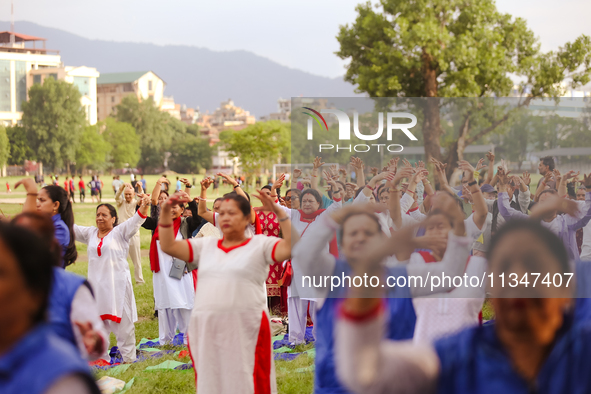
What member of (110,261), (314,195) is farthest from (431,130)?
(110,261)

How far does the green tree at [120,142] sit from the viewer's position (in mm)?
78062

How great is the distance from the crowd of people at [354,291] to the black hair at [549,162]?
42 millimetres

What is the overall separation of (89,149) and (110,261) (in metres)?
65.2

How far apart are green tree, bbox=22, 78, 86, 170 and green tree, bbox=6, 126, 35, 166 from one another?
53 centimetres

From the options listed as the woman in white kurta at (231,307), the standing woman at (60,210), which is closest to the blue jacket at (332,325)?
the woman in white kurta at (231,307)

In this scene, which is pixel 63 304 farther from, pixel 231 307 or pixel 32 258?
pixel 231 307

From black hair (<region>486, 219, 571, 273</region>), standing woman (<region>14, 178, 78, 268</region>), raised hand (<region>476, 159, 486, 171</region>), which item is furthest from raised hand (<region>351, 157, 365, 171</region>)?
black hair (<region>486, 219, 571, 273</region>)

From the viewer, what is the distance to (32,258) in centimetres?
162

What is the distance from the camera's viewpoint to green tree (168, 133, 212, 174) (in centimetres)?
9081

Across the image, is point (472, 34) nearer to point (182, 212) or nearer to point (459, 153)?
point (459, 153)

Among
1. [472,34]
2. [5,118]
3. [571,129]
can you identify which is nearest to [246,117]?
[5,118]

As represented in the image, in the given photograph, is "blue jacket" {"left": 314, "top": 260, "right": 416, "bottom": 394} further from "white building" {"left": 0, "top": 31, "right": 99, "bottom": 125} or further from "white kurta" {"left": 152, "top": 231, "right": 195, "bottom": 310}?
"white building" {"left": 0, "top": 31, "right": 99, "bottom": 125}

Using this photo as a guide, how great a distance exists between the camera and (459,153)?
6.44m

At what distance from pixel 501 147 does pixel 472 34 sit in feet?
36.5
